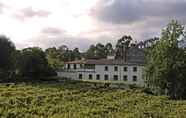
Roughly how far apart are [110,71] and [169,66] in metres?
35.4

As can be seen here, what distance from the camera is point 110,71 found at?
8819 centimetres

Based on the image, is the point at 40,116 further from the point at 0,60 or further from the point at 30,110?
the point at 0,60

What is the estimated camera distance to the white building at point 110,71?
86312mm

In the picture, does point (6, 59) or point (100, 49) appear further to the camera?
point (100, 49)

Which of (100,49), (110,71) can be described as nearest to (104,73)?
(110,71)

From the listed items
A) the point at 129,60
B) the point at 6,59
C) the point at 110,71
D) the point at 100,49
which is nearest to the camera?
the point at 6,59

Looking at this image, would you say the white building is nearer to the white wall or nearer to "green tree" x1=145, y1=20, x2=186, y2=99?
the white wall

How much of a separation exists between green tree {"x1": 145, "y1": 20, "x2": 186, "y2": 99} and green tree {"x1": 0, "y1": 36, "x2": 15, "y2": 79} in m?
30.4

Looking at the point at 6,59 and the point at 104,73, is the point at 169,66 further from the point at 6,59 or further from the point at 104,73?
the point at 104,73

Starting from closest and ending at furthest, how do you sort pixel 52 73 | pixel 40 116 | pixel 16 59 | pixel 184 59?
pixel 40 116 → pixel 184 59 → pixel 16 59 → pixel 52 73

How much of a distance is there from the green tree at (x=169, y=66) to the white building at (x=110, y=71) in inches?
1160

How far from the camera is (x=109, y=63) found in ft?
289

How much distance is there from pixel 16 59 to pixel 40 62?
5.82m

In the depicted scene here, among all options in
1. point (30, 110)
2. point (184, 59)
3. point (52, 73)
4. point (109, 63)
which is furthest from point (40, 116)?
point (109, 63)
